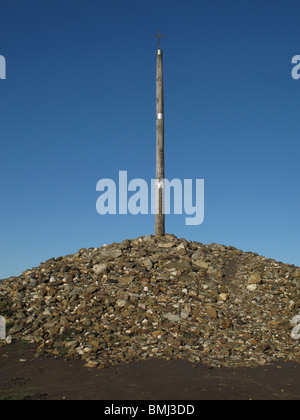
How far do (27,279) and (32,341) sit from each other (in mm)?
5422

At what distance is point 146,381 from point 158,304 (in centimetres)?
526

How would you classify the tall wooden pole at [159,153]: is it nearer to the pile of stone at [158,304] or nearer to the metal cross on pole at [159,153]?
the metal cross on pole at [159,153]

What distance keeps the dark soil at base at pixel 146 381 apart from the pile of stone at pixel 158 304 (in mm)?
574

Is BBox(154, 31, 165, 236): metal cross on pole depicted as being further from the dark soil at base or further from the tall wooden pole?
the dark soil at base

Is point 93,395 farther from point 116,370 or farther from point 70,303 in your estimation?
point 70,303

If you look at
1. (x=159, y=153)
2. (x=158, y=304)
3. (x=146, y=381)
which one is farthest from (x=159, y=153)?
(x=146, y=381)

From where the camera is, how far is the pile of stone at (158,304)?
1279 cm

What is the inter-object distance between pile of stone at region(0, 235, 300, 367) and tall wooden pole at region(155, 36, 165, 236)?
3.39 ft

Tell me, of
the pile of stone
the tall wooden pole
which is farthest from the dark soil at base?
the tall wooden pole

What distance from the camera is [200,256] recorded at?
19016mm

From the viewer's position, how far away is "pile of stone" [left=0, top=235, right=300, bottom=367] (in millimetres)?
12790

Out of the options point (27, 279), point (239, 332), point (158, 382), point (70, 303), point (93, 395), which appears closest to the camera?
point (93, 395)

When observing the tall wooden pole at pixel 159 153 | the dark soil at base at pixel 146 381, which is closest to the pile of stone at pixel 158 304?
the dark soil at base at pixel 146 381

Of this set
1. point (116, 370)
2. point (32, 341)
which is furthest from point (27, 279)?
point (116, 370)
